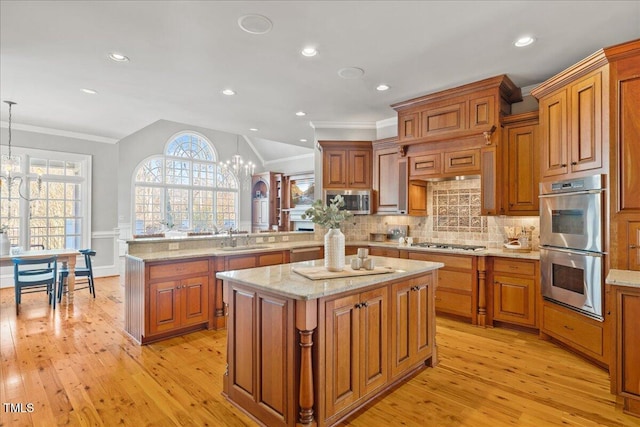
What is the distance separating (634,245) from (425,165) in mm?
2308

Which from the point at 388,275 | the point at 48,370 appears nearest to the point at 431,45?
the point at 388,275

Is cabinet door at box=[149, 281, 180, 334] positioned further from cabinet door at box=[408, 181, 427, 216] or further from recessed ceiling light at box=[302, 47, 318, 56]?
cabinet door at box=[408, 181, 427, 216]

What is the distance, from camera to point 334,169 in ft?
17.2

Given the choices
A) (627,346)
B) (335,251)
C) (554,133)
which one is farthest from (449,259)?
(335,251)

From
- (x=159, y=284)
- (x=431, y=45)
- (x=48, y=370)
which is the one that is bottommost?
(x=48, y=370)

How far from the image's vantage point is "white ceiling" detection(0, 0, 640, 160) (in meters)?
2.48

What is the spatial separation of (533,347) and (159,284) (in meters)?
3.76

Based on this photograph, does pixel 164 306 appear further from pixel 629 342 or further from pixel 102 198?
pixel 102 198

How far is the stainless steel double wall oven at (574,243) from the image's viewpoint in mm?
2762

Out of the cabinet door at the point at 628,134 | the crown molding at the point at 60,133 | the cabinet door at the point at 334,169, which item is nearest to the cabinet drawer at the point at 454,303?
the cabinet door at the point at 628,134

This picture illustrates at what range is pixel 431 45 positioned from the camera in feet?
9.81

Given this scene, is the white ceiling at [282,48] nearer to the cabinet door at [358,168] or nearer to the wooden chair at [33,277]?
the cabinet door at [358,168]

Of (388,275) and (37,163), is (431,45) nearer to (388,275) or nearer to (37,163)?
(388,275)

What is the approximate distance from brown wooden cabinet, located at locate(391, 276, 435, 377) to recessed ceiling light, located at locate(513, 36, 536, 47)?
2174 mm
